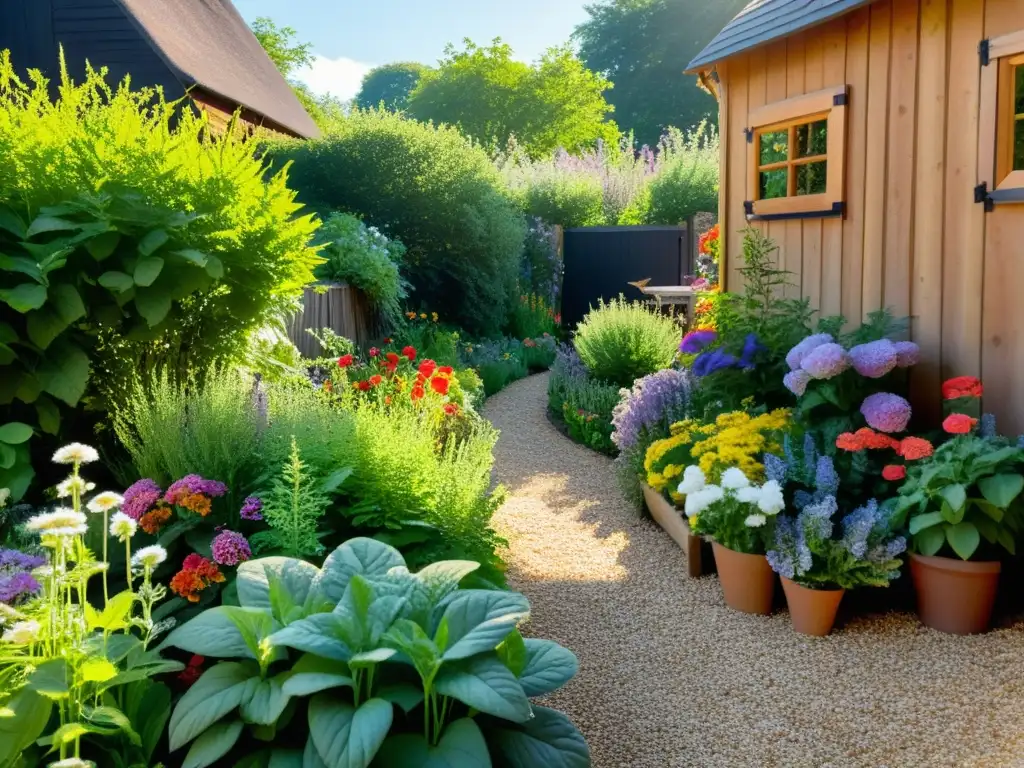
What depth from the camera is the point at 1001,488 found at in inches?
131

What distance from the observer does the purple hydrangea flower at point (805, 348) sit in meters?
4.40

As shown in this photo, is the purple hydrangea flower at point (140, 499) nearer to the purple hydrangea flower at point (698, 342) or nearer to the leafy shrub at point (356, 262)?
the purple hydrangea flower at point (698, 342)

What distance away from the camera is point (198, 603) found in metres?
2.77

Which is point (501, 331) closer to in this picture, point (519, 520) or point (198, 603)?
point (519, 520)

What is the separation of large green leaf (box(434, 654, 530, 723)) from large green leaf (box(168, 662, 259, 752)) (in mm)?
476

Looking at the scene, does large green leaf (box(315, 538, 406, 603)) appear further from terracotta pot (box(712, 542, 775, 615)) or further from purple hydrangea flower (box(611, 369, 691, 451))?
purple hydrangea flower (box(611, 369, 691, 451))

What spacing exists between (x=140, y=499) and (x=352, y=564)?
2.83 ft

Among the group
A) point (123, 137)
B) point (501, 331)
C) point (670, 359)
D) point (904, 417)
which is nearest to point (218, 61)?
point (501, 331)

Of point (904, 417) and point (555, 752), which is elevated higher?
point (904, 417)

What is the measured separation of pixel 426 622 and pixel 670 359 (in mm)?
6278

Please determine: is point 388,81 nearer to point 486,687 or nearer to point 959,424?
point 959,424

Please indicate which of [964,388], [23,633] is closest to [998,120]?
[964,388]

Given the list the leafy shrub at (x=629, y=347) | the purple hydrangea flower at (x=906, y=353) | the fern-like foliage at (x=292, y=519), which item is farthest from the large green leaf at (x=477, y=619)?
the leafy shrub at (x=629, y=347)

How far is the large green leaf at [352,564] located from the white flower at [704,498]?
167cm
